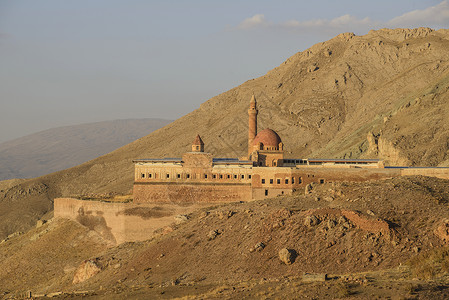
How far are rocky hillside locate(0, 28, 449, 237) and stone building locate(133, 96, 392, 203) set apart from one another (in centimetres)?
3863

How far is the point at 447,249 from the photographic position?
37.0m

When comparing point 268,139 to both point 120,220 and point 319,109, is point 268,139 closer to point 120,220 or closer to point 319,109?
point 120,220

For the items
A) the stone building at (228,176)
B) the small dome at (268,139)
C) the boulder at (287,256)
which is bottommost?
the boulder at (287,256)

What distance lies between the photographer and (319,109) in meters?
146

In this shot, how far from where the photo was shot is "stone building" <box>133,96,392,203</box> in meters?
65.2

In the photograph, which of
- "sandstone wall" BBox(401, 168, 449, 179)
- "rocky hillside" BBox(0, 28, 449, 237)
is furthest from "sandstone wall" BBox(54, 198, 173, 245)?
"rocky hillside" BBox(0, 28, 449, 237)

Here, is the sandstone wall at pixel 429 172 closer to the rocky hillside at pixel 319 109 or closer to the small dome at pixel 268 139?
the small dome at pixel 268 139

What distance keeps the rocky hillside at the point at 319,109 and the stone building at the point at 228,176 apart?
127 ft

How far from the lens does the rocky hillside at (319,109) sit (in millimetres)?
115812

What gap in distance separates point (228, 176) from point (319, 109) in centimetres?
8248

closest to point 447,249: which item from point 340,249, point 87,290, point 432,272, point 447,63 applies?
point 432,272

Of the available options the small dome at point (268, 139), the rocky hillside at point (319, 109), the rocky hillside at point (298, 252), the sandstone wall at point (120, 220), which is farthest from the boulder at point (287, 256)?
the rocky hillside at point (319, 109)

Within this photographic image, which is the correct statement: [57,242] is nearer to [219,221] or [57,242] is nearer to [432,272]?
[219,221]

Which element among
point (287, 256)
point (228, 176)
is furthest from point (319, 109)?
point (287, 256)
